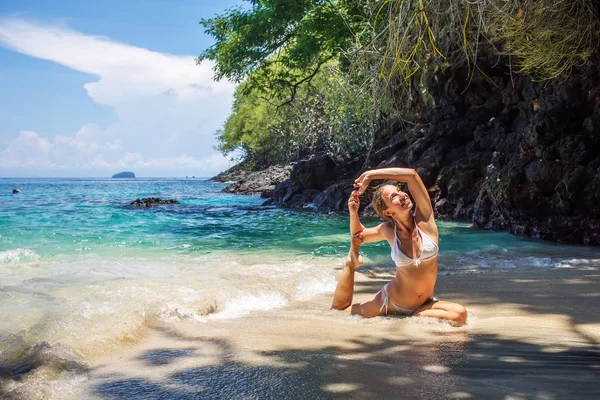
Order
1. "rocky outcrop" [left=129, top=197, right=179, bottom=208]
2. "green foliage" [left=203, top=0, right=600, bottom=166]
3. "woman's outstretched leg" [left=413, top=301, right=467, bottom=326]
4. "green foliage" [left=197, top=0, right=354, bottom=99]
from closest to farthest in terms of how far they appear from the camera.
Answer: "woman's outstretched leg" [left=413, top=301, right=467, bottom=326], "green foliage" [left=203, top=0, right=600, bottom=166], "green foliage" [left=197, top=0, right=354, bottom=99], "rocky outcrop" [left=129, top=197, right=179, bottom=208]

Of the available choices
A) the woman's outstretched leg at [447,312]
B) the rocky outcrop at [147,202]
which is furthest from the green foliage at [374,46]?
the rocky outcrop at [147,202]

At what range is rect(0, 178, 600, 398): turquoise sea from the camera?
3873 mm

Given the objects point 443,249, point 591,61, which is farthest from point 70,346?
point 591,61

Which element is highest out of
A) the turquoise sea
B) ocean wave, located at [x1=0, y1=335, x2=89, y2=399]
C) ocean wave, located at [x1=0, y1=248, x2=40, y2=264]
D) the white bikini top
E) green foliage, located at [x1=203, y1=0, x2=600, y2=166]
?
green foliage, located at [x1=203, y1=0, x2=600, y2=166]

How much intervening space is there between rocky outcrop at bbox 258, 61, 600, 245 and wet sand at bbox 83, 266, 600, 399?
4.41m

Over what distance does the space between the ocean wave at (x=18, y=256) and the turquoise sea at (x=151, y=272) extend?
2 centimetres

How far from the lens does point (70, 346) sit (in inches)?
146

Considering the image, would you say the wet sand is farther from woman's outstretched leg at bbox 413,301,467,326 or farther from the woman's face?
the woman's face

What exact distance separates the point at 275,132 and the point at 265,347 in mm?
51426

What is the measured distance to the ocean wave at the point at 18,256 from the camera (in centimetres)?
942

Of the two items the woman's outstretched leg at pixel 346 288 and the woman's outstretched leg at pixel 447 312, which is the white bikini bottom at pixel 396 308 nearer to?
the woman's outstretched leg at pixel 447 312

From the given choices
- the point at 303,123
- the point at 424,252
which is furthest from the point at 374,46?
the point at 303,123

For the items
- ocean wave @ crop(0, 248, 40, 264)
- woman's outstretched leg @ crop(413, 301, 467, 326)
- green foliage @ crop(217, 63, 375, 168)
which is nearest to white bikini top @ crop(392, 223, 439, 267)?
woman's outstretched leg @ crop(413, 301, 467, 326)

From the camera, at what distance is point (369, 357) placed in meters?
3.38
